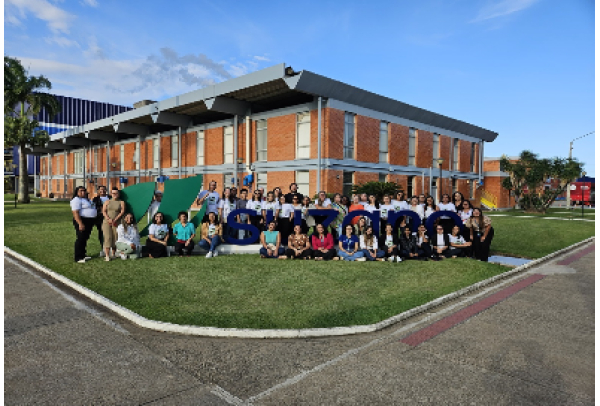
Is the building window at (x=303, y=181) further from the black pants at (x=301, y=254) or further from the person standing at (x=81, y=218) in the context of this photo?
the person standing at (x=81, y=218)

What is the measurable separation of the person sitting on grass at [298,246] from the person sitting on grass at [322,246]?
7.8 inches

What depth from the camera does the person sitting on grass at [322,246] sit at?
11148mm

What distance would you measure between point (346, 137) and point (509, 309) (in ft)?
70.4

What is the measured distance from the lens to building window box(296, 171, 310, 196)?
89.0 feet

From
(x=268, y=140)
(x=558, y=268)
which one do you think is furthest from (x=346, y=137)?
(x=558, y=268)

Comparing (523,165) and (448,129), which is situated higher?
(448,129)

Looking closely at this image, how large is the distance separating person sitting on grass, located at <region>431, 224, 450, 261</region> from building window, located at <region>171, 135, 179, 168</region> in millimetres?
29660

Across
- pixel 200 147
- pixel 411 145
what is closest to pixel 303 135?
pixel 411 145

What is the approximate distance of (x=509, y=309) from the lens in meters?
7.12

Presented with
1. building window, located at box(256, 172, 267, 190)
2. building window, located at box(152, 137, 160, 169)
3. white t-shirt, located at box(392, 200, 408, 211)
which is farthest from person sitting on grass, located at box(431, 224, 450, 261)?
building window, located at box(152, 137, 160, 169)

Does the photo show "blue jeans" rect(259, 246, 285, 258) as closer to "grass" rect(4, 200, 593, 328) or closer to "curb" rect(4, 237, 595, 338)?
"grass" rect(4, 200, 593, 328)

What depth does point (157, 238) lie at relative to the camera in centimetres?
1136

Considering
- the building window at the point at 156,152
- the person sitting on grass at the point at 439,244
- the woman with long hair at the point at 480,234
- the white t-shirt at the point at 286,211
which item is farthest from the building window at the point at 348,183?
the building window at the point at 156,152

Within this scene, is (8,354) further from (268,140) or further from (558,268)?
(268,140)
